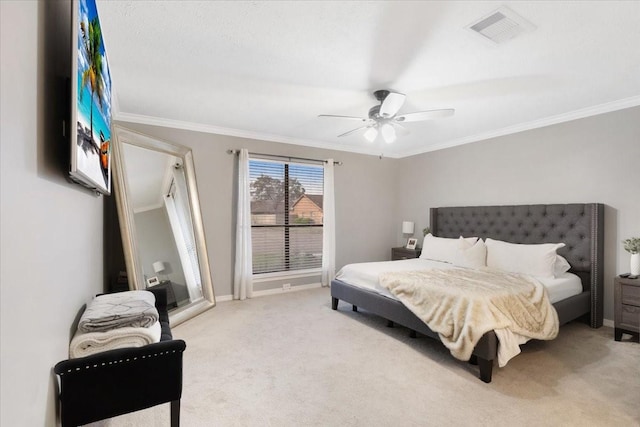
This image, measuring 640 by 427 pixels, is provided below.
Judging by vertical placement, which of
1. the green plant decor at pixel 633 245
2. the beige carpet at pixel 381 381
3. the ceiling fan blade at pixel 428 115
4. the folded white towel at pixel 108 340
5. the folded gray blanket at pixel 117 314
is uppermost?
the ceiling fan blade at pixel 428 115

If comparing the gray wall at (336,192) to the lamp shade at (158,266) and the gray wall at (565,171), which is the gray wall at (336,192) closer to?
the lamp shade at (158,266)

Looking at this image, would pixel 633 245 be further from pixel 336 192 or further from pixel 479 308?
pixel 336 192

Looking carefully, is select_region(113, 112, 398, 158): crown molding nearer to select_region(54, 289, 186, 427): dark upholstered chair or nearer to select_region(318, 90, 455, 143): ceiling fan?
select_region(318, 90, 455, 143): ceiling fan

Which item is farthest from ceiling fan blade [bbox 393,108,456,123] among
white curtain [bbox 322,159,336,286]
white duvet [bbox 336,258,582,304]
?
white curtain [bbox 322,159,336,286]

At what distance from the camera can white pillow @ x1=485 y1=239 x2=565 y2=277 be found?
3.36 m

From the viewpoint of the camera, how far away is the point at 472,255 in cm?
397

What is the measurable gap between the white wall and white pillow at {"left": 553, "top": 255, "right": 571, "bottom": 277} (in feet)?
13.9

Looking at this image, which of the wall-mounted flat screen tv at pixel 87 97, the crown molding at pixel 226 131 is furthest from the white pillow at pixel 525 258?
the wall-mounted flat screen tv at pixel 87 97

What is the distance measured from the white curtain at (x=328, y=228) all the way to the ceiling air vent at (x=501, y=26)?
325 cm

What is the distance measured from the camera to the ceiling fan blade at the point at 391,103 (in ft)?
8.64

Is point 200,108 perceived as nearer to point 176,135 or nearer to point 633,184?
point 176,135

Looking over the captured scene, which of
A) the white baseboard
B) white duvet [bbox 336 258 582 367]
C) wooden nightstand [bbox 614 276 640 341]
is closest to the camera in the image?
white duvet [bbox 336 258 582 367]

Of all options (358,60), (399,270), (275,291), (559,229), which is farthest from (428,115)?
(275,291)

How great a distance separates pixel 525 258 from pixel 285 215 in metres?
3.26
